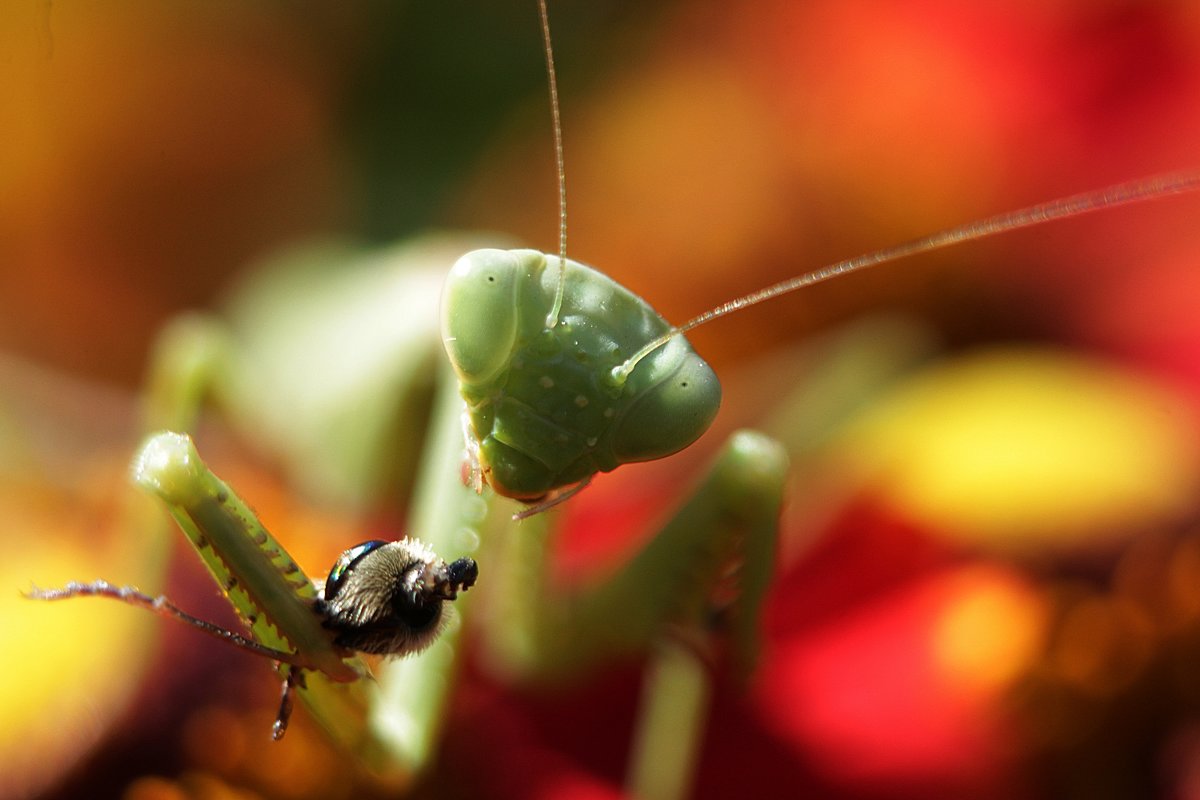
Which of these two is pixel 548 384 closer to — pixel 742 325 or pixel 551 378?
pixel 551 378

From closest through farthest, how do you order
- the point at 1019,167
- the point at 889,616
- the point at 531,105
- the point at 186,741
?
the point at 186,741
the point at 889,616
the point at 1019,167
the point at 531,105

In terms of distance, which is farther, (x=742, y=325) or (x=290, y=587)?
(x=742, y=325)

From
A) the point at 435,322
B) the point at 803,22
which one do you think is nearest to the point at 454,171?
the point at 803,22

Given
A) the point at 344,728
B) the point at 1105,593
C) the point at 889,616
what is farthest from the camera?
the point at 889,616

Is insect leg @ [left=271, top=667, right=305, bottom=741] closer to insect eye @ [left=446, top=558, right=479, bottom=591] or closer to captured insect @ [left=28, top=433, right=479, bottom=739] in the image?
captured insect @ [left=28, top=433, right=479, bottom=739]

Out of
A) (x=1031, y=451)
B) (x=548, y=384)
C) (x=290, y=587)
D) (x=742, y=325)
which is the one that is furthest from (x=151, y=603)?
(x=742, y=325)

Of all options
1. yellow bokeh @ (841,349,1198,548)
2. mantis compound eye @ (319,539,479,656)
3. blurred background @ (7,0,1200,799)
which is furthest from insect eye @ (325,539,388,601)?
yellow bokeh @ (841,349,1198,548)

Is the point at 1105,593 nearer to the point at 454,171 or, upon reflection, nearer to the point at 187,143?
the point at 454,171

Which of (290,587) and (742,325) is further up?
(742,325)
